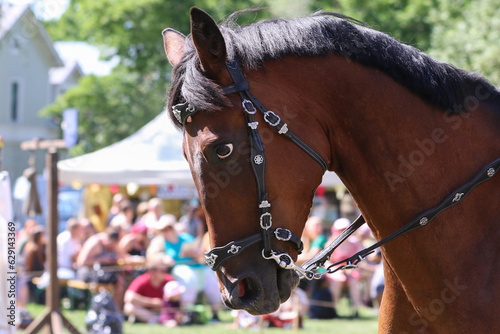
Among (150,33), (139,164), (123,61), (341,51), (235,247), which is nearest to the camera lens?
(235,247)

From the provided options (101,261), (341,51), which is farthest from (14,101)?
(341,51)

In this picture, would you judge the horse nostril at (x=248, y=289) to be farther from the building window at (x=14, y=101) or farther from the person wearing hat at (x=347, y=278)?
the building window at (x=14, y=101)

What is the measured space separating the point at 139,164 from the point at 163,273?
276cm

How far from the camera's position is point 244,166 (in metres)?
2.32

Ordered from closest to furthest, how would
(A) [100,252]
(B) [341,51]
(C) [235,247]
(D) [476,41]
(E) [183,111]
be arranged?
(C) [235,247] → (E) [183,111] → (B) [341,51] → (A) [100,252] → (D) [476,41]

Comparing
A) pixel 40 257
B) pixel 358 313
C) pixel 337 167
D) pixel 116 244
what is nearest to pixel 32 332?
pixel 116 244

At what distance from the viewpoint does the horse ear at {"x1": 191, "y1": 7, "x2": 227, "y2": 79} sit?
2320 mm

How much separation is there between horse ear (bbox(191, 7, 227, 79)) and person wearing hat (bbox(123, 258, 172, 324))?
779cm

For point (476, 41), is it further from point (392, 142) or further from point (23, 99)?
point (23, 99)

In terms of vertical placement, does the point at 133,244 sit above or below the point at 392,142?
below

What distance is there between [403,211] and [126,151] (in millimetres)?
10379

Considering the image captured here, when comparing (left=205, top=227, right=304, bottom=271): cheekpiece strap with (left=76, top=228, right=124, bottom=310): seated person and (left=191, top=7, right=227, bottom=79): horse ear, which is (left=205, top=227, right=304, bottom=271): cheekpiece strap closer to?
(left=191, top=7, right=227, bottom=79): horse ear

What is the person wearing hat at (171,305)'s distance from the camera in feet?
32.1

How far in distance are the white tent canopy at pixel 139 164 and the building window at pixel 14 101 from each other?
2475cm
